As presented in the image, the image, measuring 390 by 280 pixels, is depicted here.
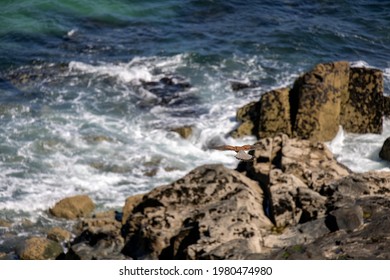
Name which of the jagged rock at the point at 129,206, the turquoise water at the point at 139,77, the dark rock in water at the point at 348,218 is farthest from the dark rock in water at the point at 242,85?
the dark rock in water at the point at 348,218

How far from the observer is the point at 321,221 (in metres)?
13.9

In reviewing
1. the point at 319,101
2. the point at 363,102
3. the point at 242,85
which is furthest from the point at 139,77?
the point at 363,102

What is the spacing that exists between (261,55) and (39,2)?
Result: 13085mm

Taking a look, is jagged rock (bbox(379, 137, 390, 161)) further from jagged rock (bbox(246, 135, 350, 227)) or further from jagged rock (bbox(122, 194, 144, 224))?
jagged rock (bbox(122, 194, 144, 224))

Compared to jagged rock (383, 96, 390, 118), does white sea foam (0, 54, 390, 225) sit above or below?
below

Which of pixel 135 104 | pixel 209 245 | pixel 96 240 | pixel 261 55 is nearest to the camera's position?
pixel 209 245

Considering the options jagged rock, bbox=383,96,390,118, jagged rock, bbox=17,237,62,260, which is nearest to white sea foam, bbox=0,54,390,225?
jagged rock, bbox=383,96,390,118

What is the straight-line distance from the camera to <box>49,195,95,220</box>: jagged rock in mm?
19719

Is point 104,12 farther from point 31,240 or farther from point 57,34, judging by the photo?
point 31,240

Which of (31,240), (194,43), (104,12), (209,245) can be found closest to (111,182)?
(31,240)

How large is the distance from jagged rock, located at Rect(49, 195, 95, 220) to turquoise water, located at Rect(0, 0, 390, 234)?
37 cm

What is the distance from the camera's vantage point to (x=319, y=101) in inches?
925

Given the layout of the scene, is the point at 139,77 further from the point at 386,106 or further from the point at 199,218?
the point at 199,218

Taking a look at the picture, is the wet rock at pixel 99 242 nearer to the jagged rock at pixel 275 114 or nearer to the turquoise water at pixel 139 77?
the turquoise water at pixel 139 77
